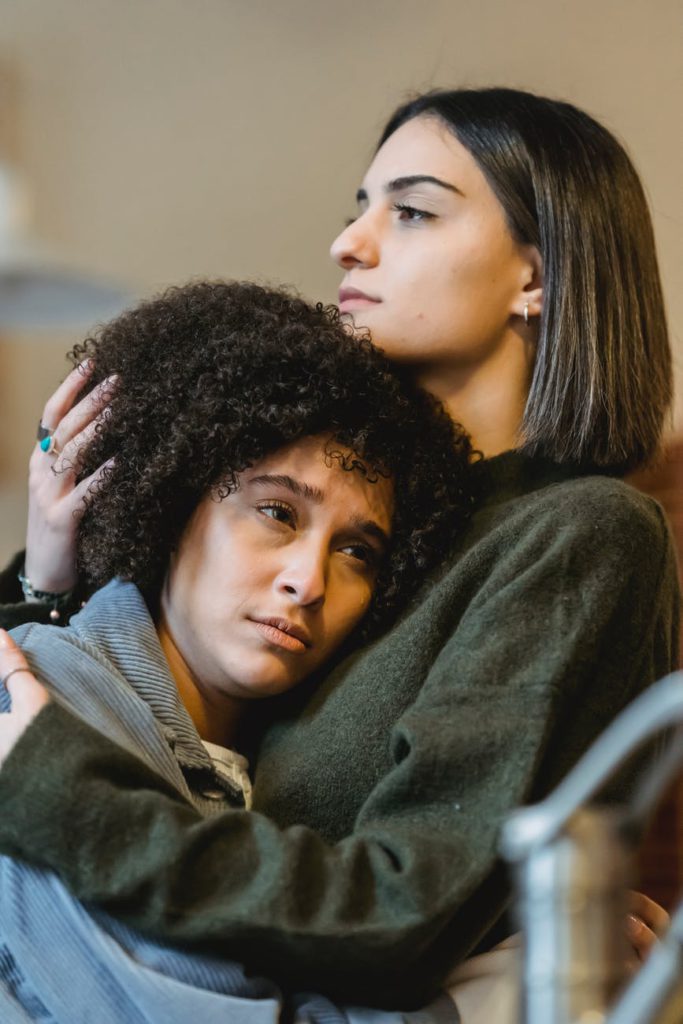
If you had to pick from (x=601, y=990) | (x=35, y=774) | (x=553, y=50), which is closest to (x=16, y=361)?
(x=553, y=50)

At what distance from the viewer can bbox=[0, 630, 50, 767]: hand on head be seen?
0.94m

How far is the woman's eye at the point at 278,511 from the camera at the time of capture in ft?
3.83

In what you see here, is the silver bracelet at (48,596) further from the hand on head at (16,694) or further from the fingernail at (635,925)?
the fingernail at (635,925)

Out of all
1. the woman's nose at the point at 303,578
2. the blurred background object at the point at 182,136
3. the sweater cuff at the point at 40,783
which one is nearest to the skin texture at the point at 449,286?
the woman's nose at the point at 303,578

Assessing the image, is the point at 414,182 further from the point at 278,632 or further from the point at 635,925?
the point at 635,925

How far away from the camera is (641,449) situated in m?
1.32

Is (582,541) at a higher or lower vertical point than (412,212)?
lower

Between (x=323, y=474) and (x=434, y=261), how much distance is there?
30 centimetres

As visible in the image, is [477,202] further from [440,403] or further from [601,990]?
[601,990]

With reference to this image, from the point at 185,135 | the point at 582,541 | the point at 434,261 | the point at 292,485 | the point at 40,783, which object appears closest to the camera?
the point at 40,783

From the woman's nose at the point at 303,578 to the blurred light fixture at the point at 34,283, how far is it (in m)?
0.34

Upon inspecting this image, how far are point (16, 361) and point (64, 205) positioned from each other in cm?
32

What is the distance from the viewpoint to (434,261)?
4.33ft

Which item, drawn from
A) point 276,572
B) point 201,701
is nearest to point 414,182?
point 276,572
